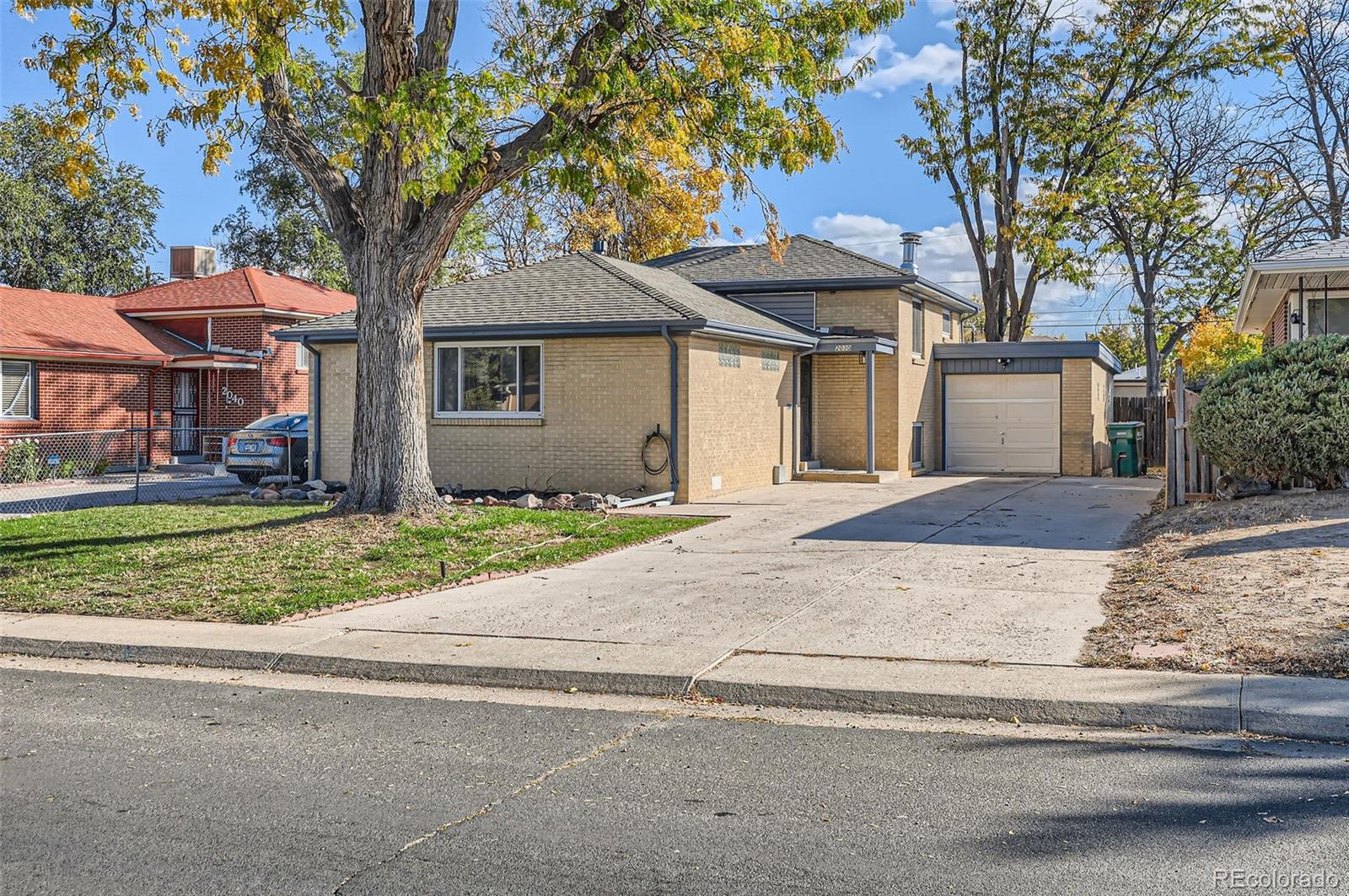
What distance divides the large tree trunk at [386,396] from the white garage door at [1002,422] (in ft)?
57.7

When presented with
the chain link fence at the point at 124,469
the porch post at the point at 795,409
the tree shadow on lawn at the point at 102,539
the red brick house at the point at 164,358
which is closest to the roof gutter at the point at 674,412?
the porch post at the point at 795,409

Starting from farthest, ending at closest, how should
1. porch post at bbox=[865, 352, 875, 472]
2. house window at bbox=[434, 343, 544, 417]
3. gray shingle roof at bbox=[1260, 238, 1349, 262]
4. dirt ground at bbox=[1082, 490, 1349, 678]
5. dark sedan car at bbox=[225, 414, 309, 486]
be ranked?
porch post at bbox=[865, 352, 875, 472]
dark sedan car at bbox=[225, 414, 309, 486]
house window at bbox=[434, 343, 544, 417]
gray shingle roof at bbox=[1260, 238, 1349, 262]
dirt ground at bbox=[1082, 490, 1349, 678]

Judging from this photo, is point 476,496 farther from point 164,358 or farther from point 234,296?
point 234,296

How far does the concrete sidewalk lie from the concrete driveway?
0.25 meters

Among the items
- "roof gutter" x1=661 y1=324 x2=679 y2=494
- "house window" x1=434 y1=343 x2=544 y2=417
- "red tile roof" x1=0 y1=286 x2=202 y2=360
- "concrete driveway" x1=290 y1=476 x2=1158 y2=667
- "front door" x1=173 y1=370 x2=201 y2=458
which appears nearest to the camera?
"concrete driveway" x1=290 y1=476 x2=1158 y2=667

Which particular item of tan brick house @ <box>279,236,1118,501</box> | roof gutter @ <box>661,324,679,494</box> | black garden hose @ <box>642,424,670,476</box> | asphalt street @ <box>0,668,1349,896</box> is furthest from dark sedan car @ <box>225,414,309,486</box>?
asphalt street @ <box>0,668,1349,896</box>

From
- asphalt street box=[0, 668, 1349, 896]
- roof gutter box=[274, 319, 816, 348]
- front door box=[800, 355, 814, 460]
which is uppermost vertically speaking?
roof gutter box=[274, 319, 816, 348]

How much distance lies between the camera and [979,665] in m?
7.48

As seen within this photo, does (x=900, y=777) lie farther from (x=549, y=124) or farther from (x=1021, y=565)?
(x=549, y=124)

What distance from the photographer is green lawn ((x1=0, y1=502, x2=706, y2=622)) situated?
10164 millimetres

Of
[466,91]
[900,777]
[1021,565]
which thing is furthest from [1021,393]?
[900,777]

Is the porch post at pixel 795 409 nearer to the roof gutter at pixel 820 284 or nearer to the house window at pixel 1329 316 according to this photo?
the roof gutter at pixel 820 284

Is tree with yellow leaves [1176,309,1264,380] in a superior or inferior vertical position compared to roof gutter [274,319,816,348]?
superior

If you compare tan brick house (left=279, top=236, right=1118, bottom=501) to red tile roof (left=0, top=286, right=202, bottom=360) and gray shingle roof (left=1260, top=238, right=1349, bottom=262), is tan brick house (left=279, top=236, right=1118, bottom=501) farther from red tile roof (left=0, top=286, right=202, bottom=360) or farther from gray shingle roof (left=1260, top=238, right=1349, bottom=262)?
red tile roof (left=0, top=286, right=202, bottom=360)
